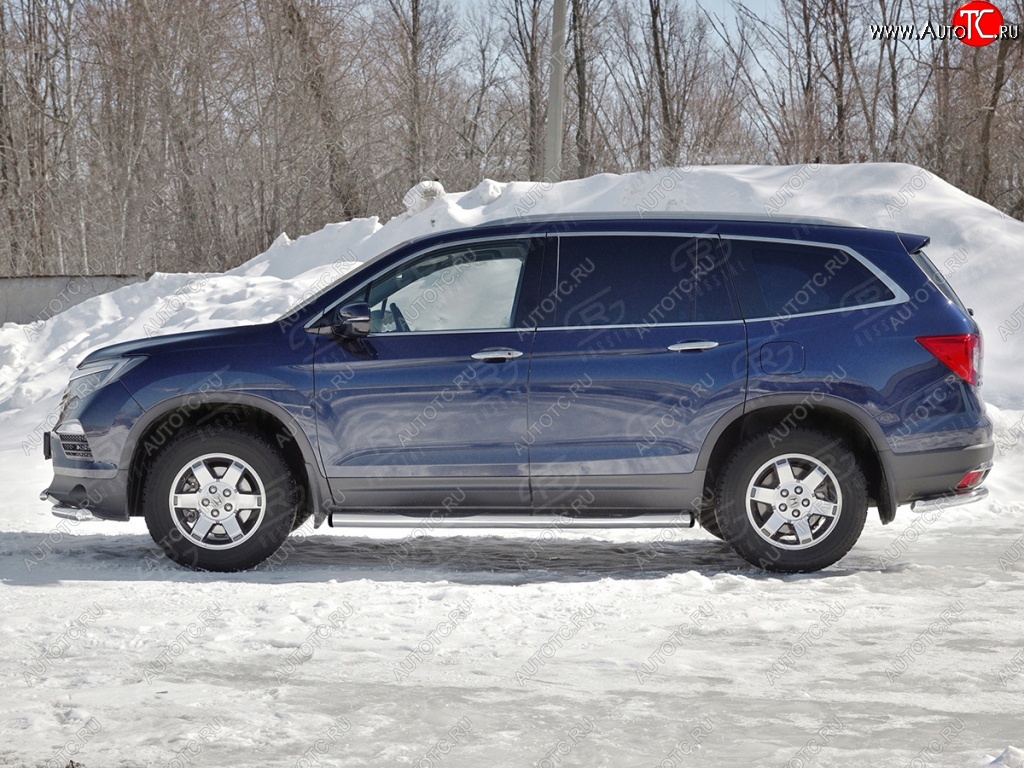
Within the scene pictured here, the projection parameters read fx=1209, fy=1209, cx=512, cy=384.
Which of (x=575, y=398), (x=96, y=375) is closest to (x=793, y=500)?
(x=575, y=398)

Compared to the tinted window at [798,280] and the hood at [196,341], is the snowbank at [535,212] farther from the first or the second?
the tinted window at [798,280]

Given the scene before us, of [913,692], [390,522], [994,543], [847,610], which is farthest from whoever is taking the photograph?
[994,543]

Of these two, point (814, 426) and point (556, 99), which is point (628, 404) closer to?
point (814, 426)

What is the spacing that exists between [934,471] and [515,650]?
2.73m

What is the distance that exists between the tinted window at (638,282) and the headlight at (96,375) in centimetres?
237

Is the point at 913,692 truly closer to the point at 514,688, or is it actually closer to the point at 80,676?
the point at 514,688

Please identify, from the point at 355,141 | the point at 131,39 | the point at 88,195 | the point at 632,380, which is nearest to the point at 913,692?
the point at 632,380

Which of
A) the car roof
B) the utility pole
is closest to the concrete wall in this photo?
the utility pole

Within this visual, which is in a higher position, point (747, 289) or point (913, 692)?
point (747, 289)

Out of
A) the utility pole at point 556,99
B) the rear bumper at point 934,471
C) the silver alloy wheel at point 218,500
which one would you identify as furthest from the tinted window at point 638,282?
the utility pole at point 556,99

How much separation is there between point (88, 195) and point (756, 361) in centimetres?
2557

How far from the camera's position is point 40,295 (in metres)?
19.6

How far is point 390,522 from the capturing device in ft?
21.0

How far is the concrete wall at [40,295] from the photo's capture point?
1934 cm
